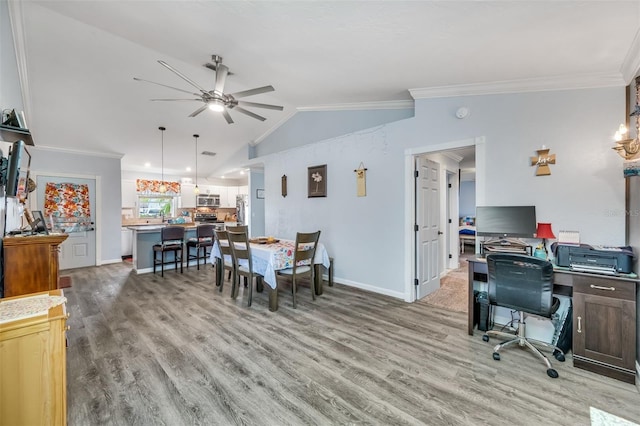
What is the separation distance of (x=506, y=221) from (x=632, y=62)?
5.17ft

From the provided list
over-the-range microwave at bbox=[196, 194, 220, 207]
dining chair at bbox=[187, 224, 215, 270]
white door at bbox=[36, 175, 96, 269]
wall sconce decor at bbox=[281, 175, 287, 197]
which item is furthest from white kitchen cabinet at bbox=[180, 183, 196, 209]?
wall sconce decor at bbox=[281, 175, 287, 197]

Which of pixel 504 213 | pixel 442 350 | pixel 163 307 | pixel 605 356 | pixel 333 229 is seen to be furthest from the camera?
pixel 333 229

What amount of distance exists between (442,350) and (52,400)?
2.73 metres

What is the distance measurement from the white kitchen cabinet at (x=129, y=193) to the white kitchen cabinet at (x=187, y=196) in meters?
1.20

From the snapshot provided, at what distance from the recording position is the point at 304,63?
3086 millimetres

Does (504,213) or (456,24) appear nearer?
(456,24)

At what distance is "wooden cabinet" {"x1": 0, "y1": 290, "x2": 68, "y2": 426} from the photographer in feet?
4.08

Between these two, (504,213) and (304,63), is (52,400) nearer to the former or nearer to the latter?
(304,63)

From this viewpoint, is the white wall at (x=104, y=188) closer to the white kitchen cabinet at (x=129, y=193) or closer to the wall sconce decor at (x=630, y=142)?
the white kitchen cabinet at (x=129, y=193)

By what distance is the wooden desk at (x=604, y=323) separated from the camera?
2.03m

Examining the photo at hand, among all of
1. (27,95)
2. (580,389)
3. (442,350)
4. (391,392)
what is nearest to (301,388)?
(391,392)

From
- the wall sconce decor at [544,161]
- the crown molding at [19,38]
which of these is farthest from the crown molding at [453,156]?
the crown molding at [19,38]

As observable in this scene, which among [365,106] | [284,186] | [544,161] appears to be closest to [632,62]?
[544,161]

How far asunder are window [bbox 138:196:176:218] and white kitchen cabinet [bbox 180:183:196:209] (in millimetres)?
258
